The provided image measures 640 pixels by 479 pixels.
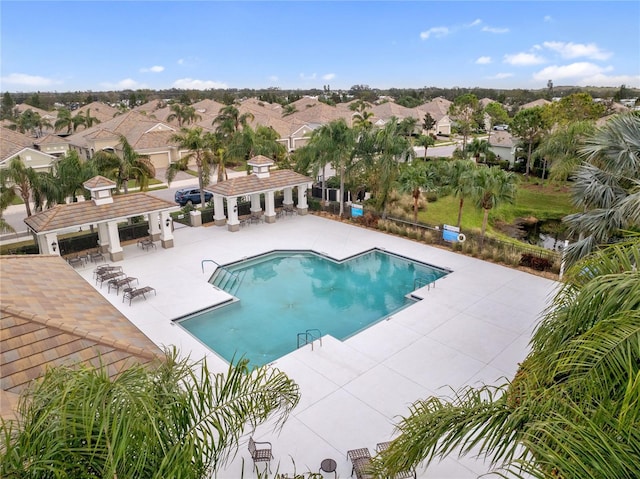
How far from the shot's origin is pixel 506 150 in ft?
154

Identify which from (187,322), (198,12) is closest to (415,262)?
(187,322)

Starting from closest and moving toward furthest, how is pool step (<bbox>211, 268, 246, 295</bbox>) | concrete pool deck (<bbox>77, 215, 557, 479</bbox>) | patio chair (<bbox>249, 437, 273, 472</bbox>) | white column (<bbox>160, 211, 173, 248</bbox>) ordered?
patio chair (<bbox>249, 437, 273, 472</bbox>), concrete pool deck (<bbox>77, 215, 557, 479</bbox>), pool step (<bbox>211, 268, 246, 295</bbox>), white column (<bbox>160, 211, 173, 248</bbox>)

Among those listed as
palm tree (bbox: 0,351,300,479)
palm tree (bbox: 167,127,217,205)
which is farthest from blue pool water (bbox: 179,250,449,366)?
palm tree (bbox: 167,127,217,205)

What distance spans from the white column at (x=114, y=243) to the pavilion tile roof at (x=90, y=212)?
1.75 ft

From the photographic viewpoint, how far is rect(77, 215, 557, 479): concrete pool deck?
10.1 m

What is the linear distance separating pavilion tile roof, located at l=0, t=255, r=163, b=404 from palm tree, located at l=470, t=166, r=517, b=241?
54.9 feet

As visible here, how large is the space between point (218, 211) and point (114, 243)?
6.96 meters

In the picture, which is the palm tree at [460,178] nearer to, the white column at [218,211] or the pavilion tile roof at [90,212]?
the white column at [218,211]

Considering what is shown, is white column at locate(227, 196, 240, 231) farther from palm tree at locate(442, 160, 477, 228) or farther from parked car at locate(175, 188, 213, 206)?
palm tree at locate(442, 160, 477, 228)

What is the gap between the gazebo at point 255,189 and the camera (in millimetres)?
25094

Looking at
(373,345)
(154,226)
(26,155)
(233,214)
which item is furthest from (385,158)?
(26,155)

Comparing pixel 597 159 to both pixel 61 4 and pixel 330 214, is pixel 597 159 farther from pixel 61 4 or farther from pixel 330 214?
pixel 61 4

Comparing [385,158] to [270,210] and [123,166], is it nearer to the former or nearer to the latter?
[270,210]

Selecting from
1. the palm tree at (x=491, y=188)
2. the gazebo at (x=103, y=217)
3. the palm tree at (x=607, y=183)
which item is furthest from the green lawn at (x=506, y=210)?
the palm tree at (x=607, y=183)
